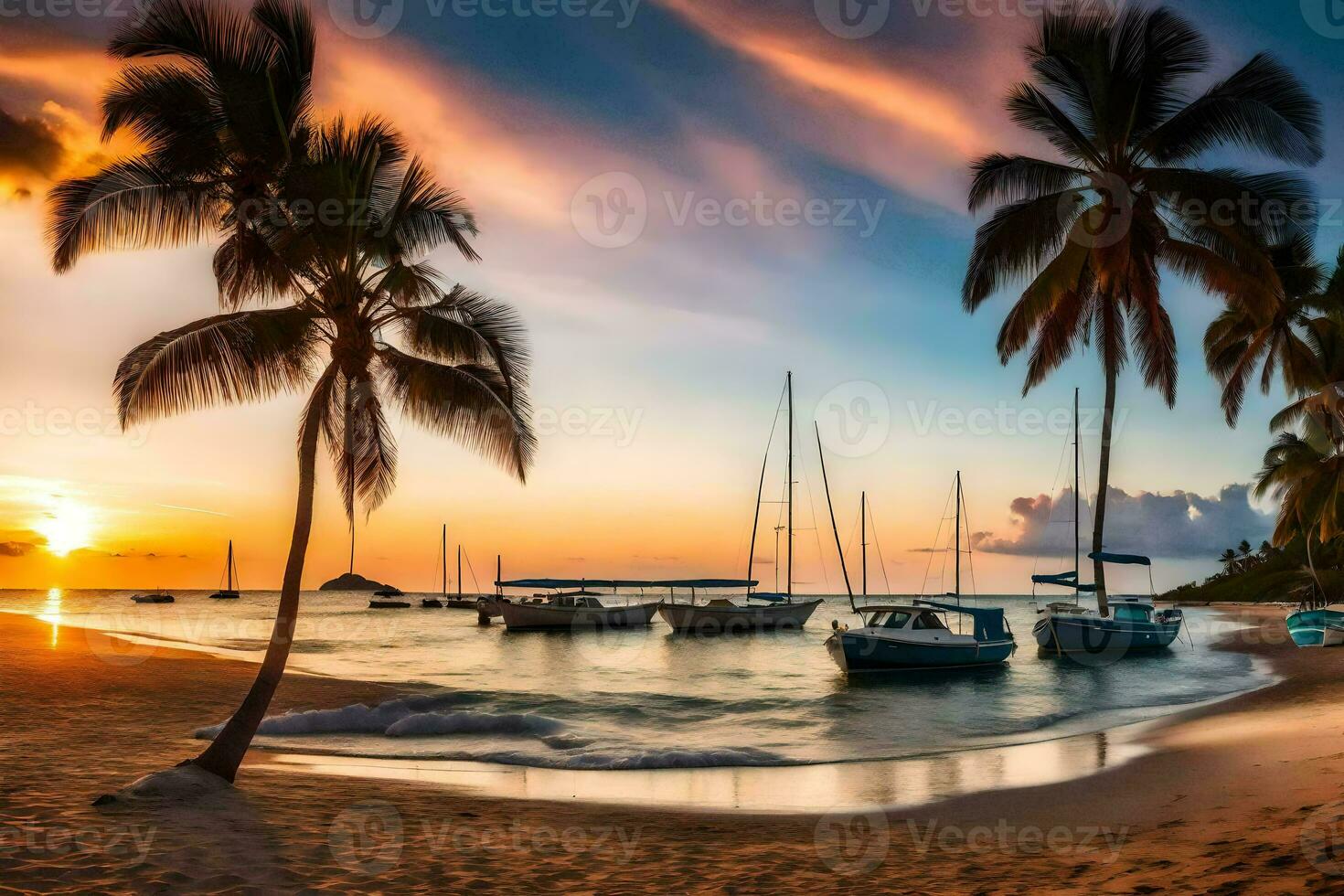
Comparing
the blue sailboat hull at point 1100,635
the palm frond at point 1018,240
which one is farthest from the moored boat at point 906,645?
the palm frond at point 1018,240

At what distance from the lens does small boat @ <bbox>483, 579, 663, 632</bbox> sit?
211ft

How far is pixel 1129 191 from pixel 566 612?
160 ft

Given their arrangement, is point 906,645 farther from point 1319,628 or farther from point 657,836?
point 657,836

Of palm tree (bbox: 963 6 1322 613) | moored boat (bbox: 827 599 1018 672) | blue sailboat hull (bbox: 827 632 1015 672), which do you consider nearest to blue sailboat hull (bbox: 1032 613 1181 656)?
moored boat (bbox: 827 599 1018 672)

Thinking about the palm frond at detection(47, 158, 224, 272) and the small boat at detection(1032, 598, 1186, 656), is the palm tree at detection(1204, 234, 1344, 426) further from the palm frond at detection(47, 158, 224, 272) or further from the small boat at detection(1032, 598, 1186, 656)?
the palm frond at detection(47, 158, 224, 272)

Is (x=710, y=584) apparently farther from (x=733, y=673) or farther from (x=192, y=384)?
(x=192, y=384)

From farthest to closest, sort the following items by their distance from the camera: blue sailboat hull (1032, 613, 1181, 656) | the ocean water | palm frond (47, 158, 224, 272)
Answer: blue sailboat hull (1032, 613, 1181, 656) → the ocean water → palm frond (47, 158, 224, 272)

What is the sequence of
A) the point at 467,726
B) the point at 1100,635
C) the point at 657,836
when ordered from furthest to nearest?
the point at 1100,635 → the point at 467,726 → the point at 657,836

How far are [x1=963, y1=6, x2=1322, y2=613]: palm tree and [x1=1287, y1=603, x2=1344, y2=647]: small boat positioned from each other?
1774 cm

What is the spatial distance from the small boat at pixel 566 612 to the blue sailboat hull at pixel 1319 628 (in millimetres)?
39591

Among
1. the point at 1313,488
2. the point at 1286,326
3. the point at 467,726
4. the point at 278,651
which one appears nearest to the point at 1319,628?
the point at 1313,488

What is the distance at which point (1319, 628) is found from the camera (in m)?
35.7

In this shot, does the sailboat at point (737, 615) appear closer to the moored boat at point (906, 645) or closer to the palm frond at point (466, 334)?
the moored boat at point (906, 645)

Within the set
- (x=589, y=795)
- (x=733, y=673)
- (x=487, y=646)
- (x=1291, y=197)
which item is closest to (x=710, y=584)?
(x=487, y=646)
